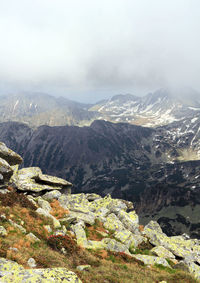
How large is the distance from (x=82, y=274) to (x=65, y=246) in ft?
16.4

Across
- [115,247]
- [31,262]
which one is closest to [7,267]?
[31,262]

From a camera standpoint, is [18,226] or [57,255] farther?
[18,226]

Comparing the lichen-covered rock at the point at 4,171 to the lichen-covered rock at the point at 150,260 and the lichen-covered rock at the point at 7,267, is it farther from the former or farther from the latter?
the lichen-covered rock at the point at 150,260

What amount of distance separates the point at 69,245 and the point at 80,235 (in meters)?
4.40

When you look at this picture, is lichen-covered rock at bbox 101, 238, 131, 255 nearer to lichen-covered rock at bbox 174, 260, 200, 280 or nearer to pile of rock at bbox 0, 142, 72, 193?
lichen-covered rock at bbox 174, 260, 200, 280

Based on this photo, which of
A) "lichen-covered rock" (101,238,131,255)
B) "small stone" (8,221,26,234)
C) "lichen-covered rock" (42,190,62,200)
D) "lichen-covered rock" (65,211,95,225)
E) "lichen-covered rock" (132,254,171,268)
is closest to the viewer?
"small stone" (8,221,26,234)

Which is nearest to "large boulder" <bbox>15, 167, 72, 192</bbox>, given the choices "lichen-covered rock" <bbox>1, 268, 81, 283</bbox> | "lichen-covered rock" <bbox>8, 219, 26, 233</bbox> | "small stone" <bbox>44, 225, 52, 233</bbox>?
"small stone" <bbox>44, 225, 52, 233</bbox>

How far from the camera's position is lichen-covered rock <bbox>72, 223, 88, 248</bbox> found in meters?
20.3

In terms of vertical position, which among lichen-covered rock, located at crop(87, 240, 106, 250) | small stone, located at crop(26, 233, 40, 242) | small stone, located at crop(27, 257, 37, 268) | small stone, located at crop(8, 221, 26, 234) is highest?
small stone, located at crop(27, 257, 37, 268)

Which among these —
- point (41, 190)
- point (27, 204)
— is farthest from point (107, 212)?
point (27, 204)

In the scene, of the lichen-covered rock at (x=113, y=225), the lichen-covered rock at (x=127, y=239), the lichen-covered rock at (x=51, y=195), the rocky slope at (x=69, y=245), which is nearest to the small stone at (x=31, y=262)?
the rocky slope at (x=69, y=245)

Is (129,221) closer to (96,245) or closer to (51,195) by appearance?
(96,245)

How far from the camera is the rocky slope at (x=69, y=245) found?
11573 mm

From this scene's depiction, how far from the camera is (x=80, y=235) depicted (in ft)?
70.8
